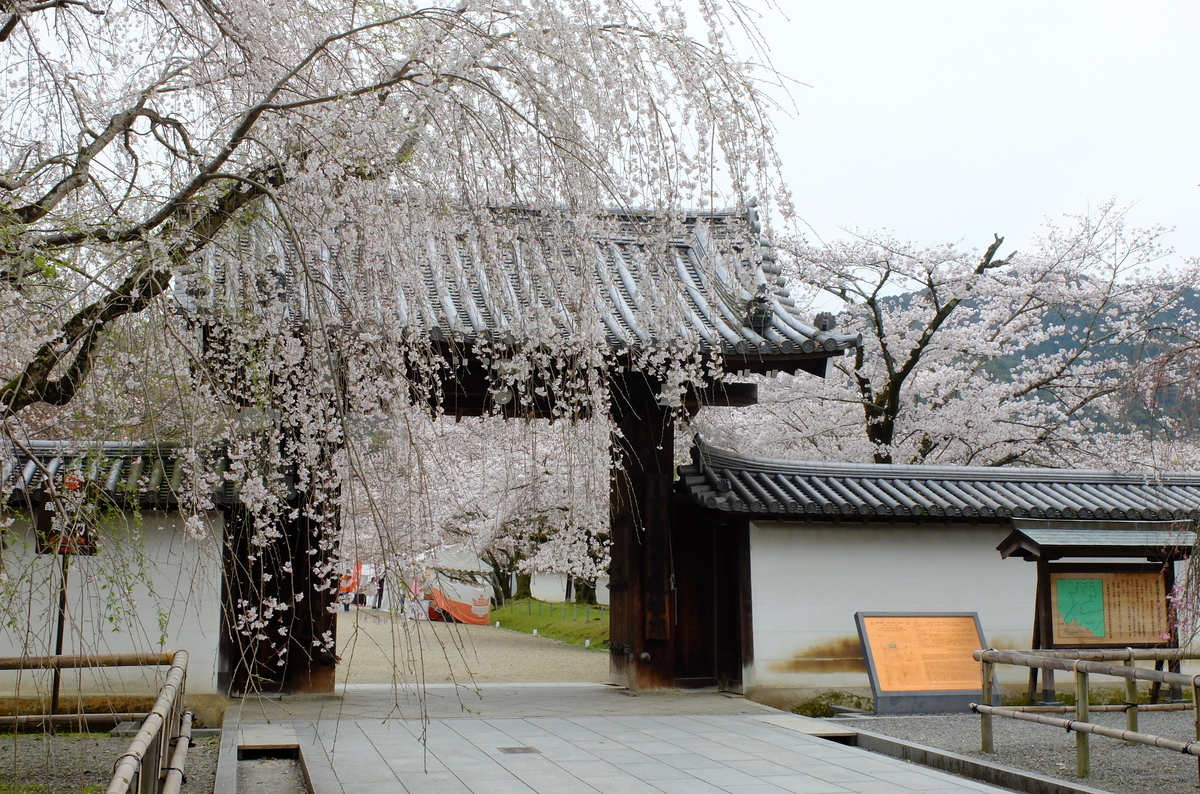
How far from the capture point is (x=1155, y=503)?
1098 centimetres

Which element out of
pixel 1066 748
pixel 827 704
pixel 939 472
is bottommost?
pixel 827 704

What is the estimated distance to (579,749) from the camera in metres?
7.00

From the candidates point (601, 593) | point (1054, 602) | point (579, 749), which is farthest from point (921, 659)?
point (601, 593)

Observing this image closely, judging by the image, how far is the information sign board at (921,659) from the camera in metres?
8.91

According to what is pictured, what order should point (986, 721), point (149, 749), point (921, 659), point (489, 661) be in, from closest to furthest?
point (149, 749), point (986, 721), point (921, 659), point (489, 661)

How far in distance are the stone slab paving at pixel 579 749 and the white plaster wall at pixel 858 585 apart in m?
0.80

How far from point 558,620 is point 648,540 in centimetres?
1504

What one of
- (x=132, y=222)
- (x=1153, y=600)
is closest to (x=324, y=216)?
(x=132, y=222)

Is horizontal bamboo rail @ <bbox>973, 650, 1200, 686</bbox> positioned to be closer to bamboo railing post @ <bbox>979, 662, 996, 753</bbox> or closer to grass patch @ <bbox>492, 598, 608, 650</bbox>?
bamboo railing post @ <bbox>979, 662, 996, 753</bbox>

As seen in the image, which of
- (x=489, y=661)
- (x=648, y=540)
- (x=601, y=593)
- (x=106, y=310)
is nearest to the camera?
(x=106, y=310)

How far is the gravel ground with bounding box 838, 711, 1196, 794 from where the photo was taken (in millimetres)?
6195

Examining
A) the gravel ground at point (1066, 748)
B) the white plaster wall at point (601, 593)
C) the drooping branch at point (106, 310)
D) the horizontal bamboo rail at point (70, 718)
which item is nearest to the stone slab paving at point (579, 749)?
the horizontal bamboo rail at point (70, 718)

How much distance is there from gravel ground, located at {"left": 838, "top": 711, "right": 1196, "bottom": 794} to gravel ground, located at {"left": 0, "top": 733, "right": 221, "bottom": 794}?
16.6 feet

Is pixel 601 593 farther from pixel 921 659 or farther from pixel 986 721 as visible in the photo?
pixel 986 721
